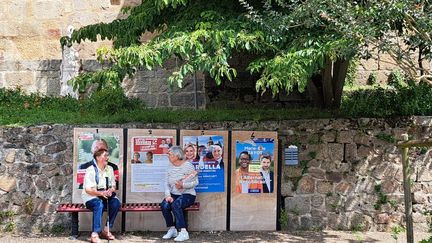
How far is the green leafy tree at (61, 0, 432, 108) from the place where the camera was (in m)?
6.26

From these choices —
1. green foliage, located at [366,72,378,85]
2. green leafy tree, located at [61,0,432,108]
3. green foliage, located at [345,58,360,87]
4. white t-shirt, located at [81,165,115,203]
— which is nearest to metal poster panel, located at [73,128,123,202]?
white t-shirt, located at [81,165,115,203]

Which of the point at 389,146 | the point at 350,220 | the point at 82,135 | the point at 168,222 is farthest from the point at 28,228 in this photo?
the point at 389,146

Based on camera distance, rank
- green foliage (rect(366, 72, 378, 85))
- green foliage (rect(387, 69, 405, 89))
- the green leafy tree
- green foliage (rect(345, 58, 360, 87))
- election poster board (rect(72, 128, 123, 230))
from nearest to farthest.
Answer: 1. the green leafy tree
2. election poster board (rect(72, 128, 123, 230))
3. green foliage (rect(387, 69, 405, 89))
4. green foliage (rect(345, 58, 360, 87))
5. green foliage (rect(366, 72, 378, 85))

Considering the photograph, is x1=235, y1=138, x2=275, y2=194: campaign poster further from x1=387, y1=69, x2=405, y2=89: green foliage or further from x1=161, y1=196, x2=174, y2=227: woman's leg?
x1=387, y1=69, x2=405, y2=89: green foliage

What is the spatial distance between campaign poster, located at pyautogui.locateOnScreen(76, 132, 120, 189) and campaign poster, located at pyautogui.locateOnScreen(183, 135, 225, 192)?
3.34 ft

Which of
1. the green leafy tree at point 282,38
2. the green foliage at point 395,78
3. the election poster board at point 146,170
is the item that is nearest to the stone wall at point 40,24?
the election poster board at point 146,170

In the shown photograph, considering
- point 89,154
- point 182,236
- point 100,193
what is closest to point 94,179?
point 100,193

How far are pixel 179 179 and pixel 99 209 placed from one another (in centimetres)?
117

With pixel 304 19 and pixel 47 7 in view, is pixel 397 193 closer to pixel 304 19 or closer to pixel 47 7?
pixel 304 19

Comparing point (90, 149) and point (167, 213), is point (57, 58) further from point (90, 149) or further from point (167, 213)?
point (167, 213)

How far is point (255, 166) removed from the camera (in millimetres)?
8289

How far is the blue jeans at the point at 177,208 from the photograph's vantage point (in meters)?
7.62

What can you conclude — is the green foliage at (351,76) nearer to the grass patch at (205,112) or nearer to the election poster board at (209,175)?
the grass patch at (205,112)

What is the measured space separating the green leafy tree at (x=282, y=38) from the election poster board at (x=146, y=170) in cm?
140
